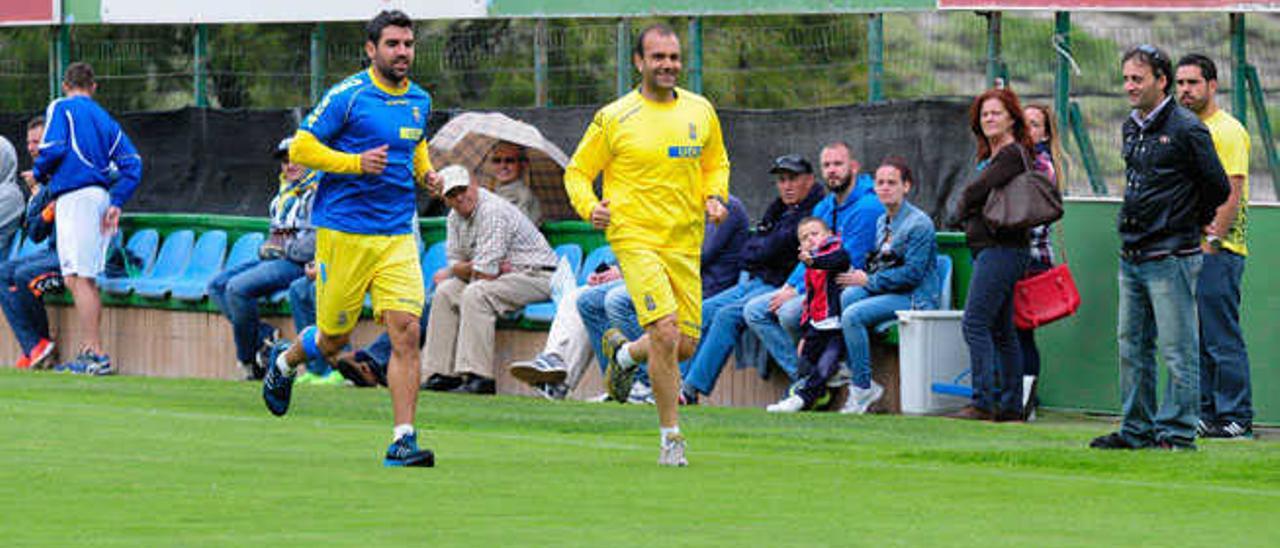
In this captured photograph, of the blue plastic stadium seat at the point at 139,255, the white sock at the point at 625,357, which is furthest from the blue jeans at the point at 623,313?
the blue plastic stadium seat at the point at 139,255

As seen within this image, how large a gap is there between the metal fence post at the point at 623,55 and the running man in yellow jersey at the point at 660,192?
23.7 ft

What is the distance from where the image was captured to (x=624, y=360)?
13406 mm

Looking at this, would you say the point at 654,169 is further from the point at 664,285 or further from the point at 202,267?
the point at 202,267

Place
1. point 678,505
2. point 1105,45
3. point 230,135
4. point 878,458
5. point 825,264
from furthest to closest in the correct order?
point 230,135 → point 1105,45 → point 825,264 → point 878,458 → point 678,505

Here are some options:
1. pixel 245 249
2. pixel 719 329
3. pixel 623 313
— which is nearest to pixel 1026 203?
pixel 719 329

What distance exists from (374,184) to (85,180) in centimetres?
935

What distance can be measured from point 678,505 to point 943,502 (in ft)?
3.61

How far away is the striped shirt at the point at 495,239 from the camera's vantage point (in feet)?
61.2

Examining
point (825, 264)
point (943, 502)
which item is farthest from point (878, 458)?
point (825, 264)

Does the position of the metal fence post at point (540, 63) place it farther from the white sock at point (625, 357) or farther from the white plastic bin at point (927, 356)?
the white sock at point (625, 357)

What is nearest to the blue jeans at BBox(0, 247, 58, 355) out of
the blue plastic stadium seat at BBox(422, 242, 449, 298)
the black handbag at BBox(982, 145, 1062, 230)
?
the blue plastic stadium seat at BBox(422, 242, 449, 298)

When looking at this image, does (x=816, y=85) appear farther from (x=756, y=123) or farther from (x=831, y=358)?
(x=831, y=358)

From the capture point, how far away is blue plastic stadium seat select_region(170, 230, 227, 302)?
70.5 feet

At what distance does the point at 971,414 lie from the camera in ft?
52.4
